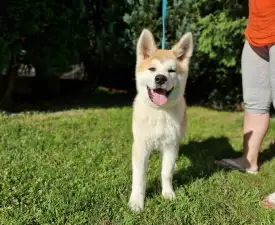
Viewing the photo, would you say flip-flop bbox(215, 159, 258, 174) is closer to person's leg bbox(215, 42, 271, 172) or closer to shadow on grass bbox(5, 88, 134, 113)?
person's leg bbox(215, 42, 271, 172)

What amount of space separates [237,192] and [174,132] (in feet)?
2.76

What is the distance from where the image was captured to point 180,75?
3131 mm

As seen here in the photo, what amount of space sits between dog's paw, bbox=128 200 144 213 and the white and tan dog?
1cm

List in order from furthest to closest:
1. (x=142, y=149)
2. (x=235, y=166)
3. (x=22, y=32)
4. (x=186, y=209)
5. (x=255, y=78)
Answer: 1. (x=22, y=32)
2. (x=235, y=166)
3. (x=255, y=78)
4. (x=142, y=149)
5. (x=186, y=209)

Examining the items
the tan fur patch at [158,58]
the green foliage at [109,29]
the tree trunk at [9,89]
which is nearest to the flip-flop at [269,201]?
the tan fur patch at [158,58]

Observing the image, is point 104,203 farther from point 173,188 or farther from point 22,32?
point 22,32

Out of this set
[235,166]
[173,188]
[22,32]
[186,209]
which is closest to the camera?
[186,209]

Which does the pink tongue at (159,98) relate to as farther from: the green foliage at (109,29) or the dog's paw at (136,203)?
the green foliage at (109,29)

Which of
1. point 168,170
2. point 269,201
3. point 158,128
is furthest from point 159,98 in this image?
point 269,201

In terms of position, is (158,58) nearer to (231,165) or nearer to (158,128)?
(158,128)

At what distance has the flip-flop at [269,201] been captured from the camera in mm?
3014

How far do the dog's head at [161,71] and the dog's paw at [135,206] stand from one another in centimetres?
86

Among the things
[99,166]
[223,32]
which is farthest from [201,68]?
[99,166]

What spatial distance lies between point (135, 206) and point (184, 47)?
1518 mm
